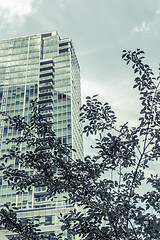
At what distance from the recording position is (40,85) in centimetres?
8875

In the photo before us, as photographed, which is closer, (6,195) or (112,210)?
(112,210)

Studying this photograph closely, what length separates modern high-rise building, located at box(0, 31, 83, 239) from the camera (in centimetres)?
7800

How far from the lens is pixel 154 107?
6953 mm

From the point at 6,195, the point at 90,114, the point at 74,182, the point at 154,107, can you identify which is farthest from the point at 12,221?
the point at 6,195

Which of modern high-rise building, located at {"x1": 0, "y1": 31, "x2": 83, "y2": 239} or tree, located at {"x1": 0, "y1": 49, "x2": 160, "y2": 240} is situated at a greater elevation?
modern high-rise building, located at {"x1": 0, "y1": 31, "x2": 83, "y2": 239}

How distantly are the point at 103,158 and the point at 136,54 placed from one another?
2624 millimetres

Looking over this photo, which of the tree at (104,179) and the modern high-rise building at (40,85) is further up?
the modern high-rise building at (40,85)

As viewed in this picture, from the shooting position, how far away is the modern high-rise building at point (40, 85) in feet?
256

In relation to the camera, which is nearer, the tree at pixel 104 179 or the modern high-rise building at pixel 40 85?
the tree at pixel 104 179

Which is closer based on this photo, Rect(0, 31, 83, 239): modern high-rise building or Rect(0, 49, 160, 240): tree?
Rect(0, 49, 160, 240): tree

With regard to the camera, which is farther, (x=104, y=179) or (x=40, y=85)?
(x=40, y=85)

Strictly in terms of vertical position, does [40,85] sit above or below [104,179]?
above

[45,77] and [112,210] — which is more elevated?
[45,77]

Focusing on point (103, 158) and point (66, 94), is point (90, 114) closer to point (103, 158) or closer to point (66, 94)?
point (103, 158)
